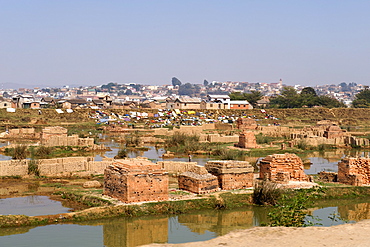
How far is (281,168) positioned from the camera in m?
21.4

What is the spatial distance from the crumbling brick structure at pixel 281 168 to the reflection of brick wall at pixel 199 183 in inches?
123

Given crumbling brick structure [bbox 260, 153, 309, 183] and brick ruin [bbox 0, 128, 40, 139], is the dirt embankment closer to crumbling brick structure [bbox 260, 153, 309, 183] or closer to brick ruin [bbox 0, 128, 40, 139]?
brick ruin [bbox 0, 128, 40, 139]

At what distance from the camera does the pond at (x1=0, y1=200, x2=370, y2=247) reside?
14.2m

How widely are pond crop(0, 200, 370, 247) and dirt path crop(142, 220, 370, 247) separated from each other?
1996mm

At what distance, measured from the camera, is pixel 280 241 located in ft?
40.3

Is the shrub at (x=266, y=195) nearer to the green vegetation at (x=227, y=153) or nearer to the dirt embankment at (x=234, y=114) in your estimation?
the green vegetation at (x=227, y=153)

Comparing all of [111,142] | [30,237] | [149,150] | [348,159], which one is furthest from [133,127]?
[30,237]

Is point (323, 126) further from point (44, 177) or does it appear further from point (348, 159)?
point (44, 177)

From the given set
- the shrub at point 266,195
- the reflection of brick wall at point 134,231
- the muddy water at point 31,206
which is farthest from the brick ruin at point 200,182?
the muddy water at point 31,206

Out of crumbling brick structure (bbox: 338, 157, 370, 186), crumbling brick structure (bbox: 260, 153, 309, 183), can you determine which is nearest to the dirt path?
crumbling brick structure (bbox: 260, 153, 309, 183)

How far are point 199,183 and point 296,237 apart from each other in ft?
21.0

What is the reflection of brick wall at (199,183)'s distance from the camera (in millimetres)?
18680

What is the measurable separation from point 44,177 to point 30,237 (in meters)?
8.94

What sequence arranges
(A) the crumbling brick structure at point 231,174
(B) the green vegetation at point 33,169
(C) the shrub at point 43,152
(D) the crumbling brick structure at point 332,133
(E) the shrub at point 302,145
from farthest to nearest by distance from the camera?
(D) the crumbling brick structure at point 332,133 → (E) the shrub at point 302,145 → (C) the shrub at point 43,152 → (B) the green vegetation at point 33,169 → (A) the crumbling brick structure at point 231,174
